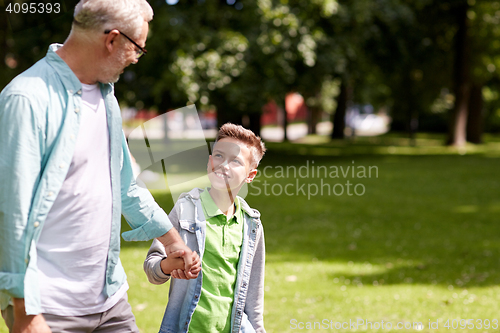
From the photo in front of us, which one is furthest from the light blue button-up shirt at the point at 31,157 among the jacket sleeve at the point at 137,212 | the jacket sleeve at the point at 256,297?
the jacket sleeve at the point at 256,297

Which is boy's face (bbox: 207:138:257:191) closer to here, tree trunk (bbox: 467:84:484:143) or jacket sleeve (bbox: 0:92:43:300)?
jacket sleeve (bbox: 0:92:43:300)

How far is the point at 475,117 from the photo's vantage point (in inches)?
1256

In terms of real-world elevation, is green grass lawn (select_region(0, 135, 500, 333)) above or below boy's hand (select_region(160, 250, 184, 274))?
below

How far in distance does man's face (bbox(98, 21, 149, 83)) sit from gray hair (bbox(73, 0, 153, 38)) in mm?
36

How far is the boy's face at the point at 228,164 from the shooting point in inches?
96.6

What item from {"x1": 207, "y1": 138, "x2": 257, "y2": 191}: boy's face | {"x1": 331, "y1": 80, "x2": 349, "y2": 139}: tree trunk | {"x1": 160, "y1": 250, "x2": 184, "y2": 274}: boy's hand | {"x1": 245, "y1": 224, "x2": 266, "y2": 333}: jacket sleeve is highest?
{"x1": 207, "y1": 138, "x2": 257, "y2": 191}: boy's face

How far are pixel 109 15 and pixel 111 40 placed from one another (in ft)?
0.28

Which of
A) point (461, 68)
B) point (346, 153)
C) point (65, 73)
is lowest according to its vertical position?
point (346, 153)

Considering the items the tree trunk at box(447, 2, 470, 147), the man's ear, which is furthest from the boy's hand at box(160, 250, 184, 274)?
the tree trunk at box(447, 2, 470, 147)

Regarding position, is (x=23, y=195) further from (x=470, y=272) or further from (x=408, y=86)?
(x=408, y=86)

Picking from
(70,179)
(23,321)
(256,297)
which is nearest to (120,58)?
(70,179)

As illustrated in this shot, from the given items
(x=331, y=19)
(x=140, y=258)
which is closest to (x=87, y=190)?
(x=140, y=258)

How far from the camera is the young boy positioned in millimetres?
2434

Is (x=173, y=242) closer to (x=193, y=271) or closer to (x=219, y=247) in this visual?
(x=193, y=271)
